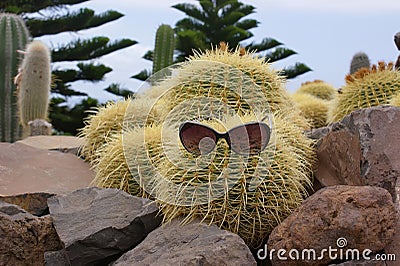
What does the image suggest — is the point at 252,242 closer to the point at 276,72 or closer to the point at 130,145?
the point at 130,145

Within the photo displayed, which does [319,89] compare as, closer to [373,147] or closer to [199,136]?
[373,147]

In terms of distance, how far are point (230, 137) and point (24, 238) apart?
3.17 feet

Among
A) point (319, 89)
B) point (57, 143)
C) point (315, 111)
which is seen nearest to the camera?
point (57, 143)

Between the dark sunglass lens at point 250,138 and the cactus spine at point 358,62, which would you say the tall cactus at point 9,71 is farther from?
the dark sunglass lens at point 250,138

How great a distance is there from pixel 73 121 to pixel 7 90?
549 centimetres

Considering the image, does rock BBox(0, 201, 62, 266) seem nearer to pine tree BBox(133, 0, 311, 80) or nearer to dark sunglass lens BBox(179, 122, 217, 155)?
dark sunglass lens BBox(179, 122, 217, 155)

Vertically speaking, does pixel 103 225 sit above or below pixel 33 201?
above

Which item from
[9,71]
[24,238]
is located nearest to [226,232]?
[24,238]

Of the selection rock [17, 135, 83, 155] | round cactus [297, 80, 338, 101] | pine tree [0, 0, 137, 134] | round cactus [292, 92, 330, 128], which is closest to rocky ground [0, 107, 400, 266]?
rock [17, 135, 83, 155]

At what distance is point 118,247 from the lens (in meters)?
2.15

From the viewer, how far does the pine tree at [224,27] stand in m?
13.4

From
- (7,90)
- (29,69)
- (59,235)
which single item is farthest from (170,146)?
(7,90)

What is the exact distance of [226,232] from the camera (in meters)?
1.89

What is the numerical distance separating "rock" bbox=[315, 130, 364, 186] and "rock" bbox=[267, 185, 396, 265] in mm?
332
